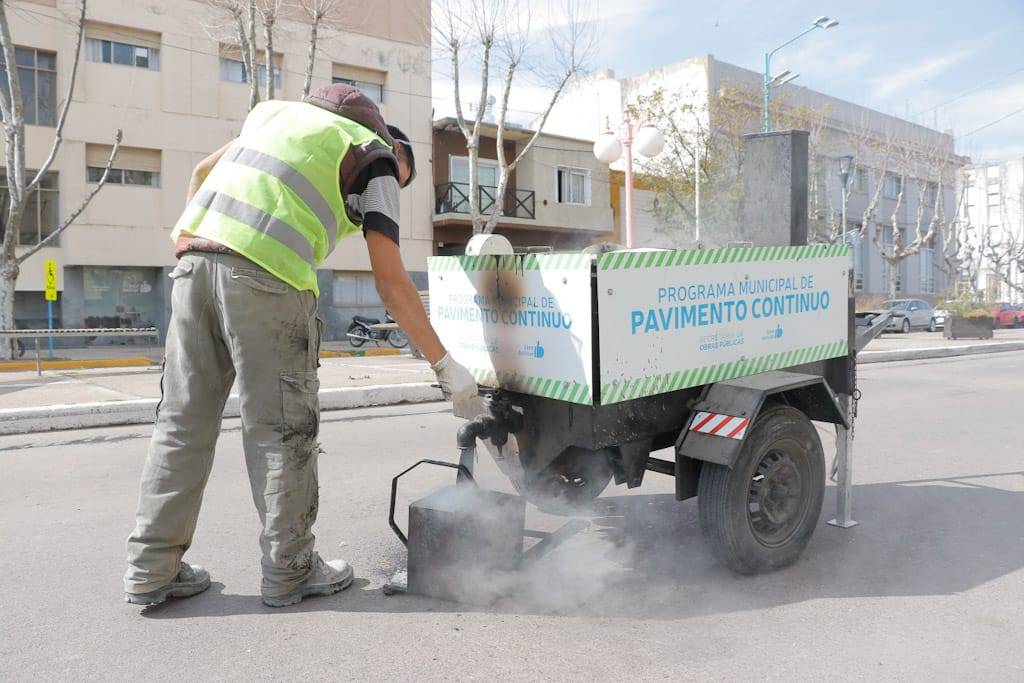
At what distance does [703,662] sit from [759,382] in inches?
49.2

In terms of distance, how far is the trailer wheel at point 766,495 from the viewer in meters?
3.16

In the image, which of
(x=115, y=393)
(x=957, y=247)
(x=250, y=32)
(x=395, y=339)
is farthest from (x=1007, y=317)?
(x=115, y=393)

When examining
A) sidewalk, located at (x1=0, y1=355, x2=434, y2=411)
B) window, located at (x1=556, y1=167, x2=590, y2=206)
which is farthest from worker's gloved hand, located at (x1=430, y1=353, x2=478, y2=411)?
window, located at (x1=556, y1=167, x2=590, y2=206)

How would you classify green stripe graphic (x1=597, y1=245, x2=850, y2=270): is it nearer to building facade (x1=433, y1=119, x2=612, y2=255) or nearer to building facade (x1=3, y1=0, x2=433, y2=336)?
building facade (x1=3, y1=0, x2=433, y2=336)

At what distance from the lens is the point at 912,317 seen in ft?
95.8

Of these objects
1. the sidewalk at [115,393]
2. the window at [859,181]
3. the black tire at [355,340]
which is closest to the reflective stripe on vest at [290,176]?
the sidewalk at [115,393]

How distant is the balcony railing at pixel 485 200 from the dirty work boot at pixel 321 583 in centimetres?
2158

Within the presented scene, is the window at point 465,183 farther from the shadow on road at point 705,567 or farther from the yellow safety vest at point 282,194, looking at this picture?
the yellow safety vest at point 282,194

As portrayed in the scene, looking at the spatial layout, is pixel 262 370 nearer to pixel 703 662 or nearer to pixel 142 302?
pixel 703 662

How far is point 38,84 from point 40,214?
3.15 metres

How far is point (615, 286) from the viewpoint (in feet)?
9.59

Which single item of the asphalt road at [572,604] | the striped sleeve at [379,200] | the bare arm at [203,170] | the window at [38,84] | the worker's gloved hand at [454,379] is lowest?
the asphalt road at [572,604]

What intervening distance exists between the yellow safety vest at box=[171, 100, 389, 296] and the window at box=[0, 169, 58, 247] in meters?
19.6

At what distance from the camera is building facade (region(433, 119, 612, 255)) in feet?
84.7
